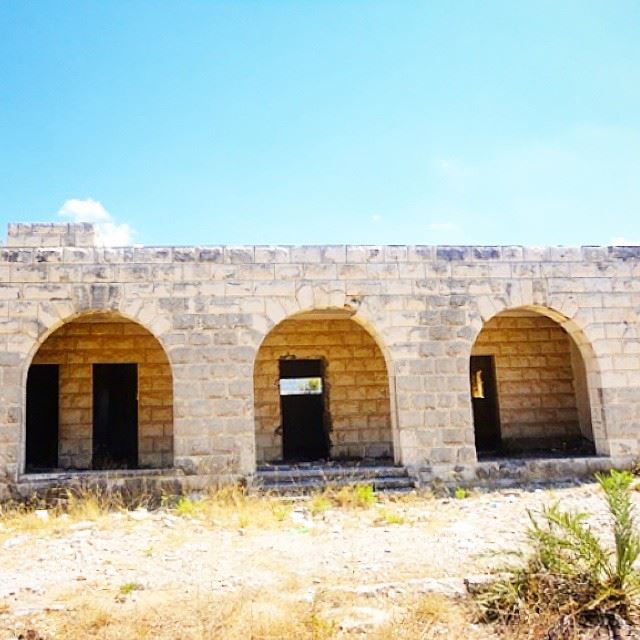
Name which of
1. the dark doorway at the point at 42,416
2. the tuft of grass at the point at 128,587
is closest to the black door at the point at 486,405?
the dark doorway at the point at 42,416

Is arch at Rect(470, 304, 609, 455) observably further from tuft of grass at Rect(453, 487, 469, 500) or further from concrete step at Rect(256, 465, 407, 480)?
concrete step at Rect(256, 465, 407, 480)

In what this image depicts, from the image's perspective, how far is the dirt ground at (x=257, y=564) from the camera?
12.2 ft

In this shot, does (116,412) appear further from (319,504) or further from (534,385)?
(534,385)

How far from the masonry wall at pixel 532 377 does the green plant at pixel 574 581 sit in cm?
664

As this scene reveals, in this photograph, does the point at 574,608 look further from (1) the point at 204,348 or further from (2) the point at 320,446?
(2) the point at 320,446

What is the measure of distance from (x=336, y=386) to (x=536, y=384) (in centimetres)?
366

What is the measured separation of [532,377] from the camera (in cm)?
1091

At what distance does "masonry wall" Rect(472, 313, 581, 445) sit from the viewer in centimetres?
1080

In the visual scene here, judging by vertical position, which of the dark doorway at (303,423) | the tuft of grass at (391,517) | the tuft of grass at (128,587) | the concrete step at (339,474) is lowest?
the tuft of grass at (128,587)

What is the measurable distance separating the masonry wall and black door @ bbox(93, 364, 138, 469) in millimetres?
6246

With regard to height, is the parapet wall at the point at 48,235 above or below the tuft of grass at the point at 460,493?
above

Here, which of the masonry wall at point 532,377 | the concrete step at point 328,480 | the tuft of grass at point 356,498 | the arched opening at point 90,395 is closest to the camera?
the tuft of grass at point 356,498

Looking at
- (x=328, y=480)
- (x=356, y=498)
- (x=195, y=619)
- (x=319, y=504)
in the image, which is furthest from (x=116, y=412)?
(x=195, y=619)

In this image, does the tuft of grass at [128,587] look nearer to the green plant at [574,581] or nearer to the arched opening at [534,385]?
the green plant at [574,581]
